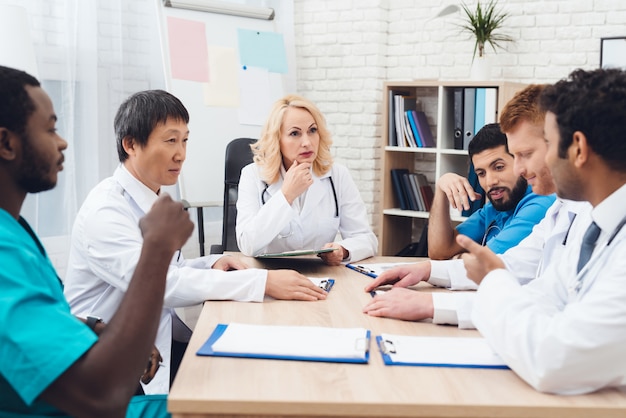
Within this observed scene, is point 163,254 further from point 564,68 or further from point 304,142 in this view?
point 564,68

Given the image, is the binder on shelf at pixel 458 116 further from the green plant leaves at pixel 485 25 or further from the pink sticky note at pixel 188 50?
the pink sticky note at pixel 188 50

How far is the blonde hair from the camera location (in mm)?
2773

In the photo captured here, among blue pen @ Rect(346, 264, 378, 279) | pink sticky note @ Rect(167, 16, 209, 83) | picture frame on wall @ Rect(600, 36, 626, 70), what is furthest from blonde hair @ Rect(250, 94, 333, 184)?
picture frame on wall @ Rect(600, 36, 626, 70)

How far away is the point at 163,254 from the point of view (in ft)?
3.81

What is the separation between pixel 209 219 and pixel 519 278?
2.66 m

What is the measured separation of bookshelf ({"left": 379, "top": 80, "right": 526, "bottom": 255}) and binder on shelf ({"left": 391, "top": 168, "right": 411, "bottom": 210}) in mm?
27

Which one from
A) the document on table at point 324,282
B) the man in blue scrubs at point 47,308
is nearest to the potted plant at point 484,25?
the document on table at point 324,282

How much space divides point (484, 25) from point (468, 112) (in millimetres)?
543

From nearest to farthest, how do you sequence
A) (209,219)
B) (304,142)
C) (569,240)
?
(569,240), (304,142), (209,219)

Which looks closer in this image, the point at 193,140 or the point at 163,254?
the point at 163,254

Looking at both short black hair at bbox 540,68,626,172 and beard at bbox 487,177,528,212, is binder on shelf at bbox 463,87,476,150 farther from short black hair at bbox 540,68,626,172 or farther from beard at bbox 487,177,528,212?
short black hair at bbox 540,68,626,172

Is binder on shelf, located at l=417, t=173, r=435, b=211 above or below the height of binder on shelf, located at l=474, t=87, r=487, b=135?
below

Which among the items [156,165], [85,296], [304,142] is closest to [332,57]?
[304,142]

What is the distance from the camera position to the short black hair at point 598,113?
1.22 metres
